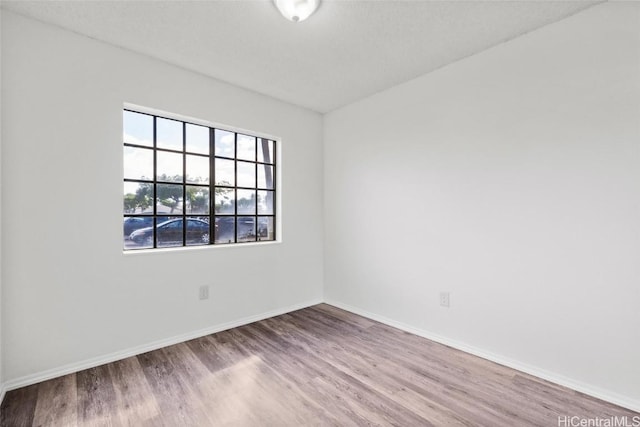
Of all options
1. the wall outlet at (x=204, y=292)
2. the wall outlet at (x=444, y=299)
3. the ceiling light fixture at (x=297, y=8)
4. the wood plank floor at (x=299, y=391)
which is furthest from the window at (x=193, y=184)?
the wall outlet at (x=444, y=299)

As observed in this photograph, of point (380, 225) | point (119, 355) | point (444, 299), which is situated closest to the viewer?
point (119, 355)

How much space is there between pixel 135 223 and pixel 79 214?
0.43 metres

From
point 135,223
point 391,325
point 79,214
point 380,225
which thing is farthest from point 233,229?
point 391,325

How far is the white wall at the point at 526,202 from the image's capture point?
191cm

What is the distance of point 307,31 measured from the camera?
7.32 feet

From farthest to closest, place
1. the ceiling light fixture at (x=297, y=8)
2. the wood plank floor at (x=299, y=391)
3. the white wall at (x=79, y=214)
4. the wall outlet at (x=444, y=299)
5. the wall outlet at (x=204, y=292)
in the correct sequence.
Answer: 1. the wall outlet at (x=204, y=292)
2. the wall outlet at (x=444, y=299)
3. the white wall at (x=79, y=214)
4. the ceiling light fixture at (x=297, y=8)
5. the wood plank floor at (x=299, y=391)

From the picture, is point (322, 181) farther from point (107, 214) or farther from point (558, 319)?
point (558, 319)

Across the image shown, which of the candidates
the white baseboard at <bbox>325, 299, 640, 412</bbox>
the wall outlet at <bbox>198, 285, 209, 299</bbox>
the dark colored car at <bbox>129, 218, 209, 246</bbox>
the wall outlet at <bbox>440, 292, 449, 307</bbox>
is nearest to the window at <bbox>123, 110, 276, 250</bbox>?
the dark colored car at <bbox>129, 218, 209, 246</bbox>

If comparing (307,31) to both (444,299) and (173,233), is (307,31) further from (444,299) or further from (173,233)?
(444,299)

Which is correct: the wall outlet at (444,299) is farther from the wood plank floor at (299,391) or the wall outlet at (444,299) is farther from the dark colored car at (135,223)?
the dark colored car at (135,223)

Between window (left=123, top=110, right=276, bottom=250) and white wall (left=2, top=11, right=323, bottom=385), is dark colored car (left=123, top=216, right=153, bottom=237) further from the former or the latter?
white wall (left=2, top=11, right=323, bottom=385)

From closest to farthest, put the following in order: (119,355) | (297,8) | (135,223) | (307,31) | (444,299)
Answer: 1. (297,8)
2. (307,31)
3. (119,355)
4. (135,223)
5. (444,299)

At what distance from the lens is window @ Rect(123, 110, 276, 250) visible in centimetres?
266

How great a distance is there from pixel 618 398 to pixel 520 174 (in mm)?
1588
